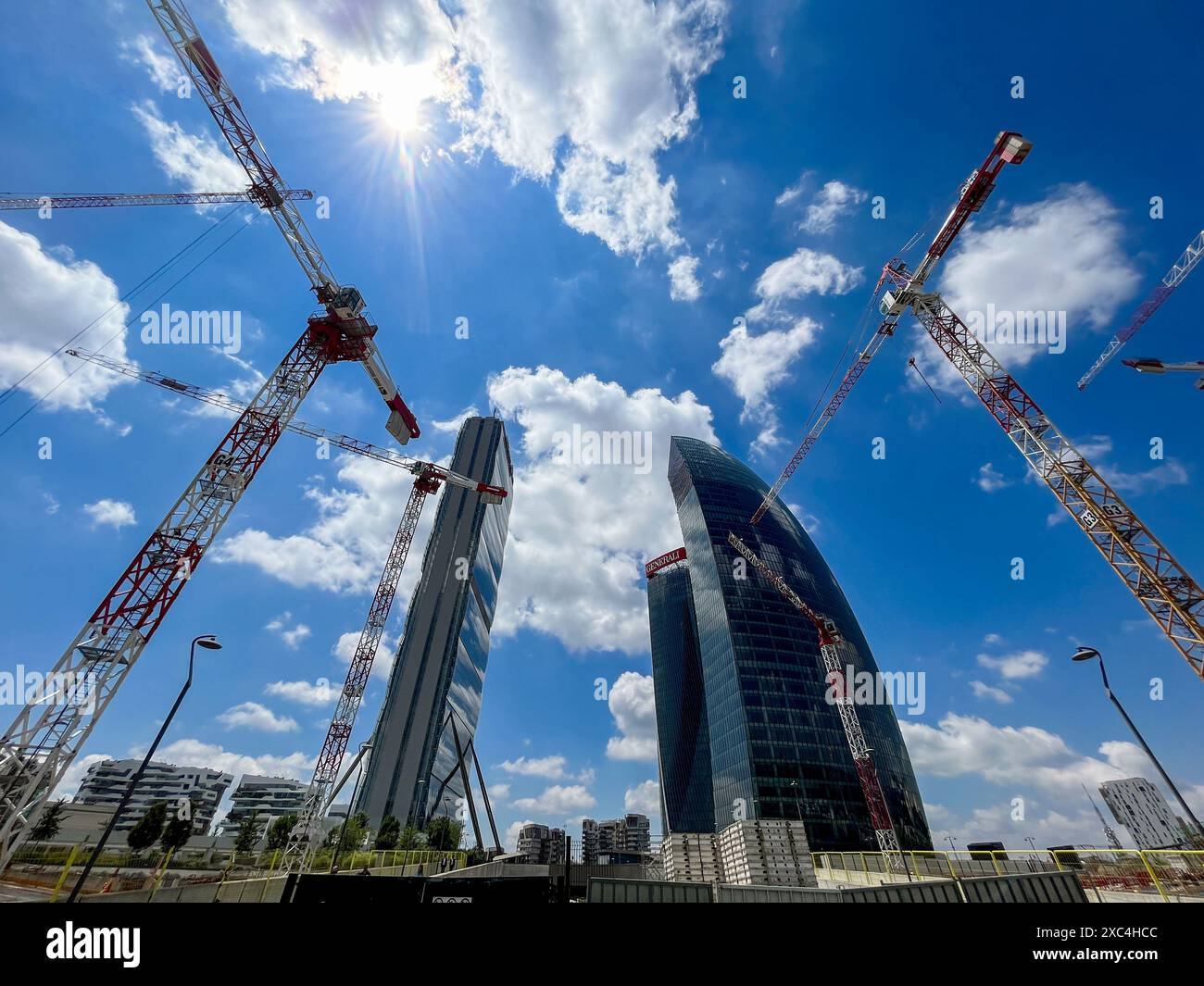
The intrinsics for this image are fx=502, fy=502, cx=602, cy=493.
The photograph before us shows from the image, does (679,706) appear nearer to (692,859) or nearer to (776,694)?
(776,694)

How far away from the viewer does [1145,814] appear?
18950 cm

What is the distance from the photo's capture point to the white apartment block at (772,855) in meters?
39.6

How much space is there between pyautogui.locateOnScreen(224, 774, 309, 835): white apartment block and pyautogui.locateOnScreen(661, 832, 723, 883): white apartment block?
15073 cm

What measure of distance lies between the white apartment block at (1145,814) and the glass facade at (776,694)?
6997 inches

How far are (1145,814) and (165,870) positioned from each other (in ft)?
979

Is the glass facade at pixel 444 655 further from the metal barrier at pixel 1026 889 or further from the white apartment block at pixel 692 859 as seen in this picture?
the metal barrier at pixel 1026 889

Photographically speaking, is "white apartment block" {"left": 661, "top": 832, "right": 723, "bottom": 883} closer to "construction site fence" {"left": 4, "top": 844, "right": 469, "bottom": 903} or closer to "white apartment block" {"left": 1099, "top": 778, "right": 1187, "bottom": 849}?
"construction site fence" {"left": 4, "top": 844, "right": 469, "bottom": 903}

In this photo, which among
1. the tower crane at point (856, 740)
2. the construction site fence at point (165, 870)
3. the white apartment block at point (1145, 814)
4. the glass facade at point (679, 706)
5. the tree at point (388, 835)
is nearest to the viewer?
the construction site fence at point (165, 870)

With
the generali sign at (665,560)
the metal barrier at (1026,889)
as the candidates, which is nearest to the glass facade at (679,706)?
the generali sign at (665,560)

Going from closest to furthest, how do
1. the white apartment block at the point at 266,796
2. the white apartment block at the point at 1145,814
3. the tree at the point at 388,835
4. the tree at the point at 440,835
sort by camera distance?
the tree at the point at 388,835
the tree at the point at 440,835
the white apartment block at the point at 266,796
the white apartment block at the point at 1145,814

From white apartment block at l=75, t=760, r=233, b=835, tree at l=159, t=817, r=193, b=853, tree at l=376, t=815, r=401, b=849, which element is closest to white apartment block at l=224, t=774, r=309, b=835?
white apartment block at l=75, t=760, r=233, b=835
